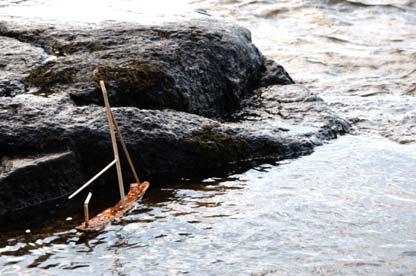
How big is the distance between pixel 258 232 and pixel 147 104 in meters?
2.24

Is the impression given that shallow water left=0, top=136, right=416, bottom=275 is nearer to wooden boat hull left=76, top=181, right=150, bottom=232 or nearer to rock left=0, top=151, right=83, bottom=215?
wooden boat hull left=76, top=181, right=150, bottom=232

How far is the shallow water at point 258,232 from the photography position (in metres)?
4.46

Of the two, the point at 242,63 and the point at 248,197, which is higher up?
the point at 242,63

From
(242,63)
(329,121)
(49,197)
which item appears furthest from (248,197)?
(242,63)

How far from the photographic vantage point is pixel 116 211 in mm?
5285

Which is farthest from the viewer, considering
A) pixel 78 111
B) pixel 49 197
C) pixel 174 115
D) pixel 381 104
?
pixel 381 104

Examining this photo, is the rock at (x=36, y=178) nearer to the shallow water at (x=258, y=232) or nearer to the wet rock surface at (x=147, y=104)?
the wet rock surface at (x=147, y=104)

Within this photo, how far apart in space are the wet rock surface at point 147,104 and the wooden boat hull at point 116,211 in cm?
42

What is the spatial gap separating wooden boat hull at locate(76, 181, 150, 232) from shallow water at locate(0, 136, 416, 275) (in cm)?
8

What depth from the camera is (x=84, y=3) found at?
9477mm

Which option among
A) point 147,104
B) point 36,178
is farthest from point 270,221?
point 147,104

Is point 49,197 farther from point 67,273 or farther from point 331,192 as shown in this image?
point 331,192

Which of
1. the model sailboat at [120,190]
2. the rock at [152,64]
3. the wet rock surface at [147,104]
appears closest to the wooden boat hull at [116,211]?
the model sailboat at [120,190]

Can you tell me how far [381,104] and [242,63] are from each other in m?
2.25
